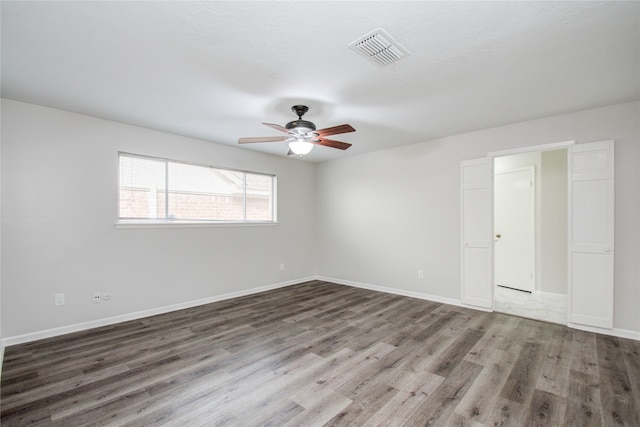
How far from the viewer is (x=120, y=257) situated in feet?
11.9

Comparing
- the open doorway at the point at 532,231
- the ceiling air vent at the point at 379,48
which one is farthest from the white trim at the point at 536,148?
the ceiling air vent at the point at 379,48

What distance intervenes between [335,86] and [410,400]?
2.63 metres

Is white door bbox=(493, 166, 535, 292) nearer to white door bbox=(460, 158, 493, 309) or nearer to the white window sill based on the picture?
white door bbox=(460, 158, 493, 309)

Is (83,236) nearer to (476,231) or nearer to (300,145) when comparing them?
(300,145)

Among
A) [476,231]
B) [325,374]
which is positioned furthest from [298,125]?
[476,231]

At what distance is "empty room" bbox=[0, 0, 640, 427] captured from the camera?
1.90 meters

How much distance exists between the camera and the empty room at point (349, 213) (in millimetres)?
1904

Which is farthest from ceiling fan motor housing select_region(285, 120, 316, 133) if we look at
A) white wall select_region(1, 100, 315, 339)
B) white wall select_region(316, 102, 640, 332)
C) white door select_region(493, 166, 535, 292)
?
white door select_region(493, 166, 535, 292)

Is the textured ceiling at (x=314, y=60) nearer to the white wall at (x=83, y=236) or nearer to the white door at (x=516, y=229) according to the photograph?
the white wall at (x=83, y=236)

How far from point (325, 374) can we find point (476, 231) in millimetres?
2994

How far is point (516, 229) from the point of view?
16.9ft

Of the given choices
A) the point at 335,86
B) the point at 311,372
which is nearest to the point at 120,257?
the point at 311,372

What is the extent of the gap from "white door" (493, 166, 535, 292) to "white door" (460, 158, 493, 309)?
5.22 ft

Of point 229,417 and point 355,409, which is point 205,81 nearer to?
point 229,417
